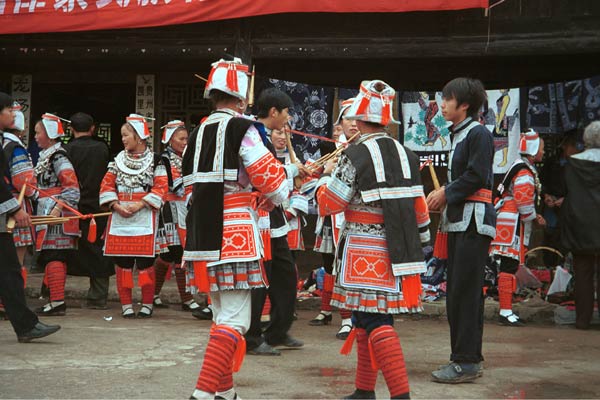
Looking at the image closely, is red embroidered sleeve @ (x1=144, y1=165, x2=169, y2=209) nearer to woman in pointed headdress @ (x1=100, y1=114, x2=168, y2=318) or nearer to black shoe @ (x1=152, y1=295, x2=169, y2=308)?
woman in pointed headdress @ (x1=100, y1=114, x2=168, y2=318)

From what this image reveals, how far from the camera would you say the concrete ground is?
545 cm

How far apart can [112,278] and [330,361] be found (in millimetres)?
6022

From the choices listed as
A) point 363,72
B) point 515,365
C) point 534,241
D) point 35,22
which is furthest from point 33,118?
point 515,365

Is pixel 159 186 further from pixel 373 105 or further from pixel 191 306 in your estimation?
pixel 373 105

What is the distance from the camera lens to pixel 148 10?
10.7m

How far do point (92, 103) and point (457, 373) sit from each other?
10.9m

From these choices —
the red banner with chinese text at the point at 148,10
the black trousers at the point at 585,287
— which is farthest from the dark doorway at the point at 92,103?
the black trousers at the point at 585,287

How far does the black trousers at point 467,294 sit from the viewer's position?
19.2ft

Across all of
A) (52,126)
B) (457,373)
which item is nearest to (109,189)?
(52,126)

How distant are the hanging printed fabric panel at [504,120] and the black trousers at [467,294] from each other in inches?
194

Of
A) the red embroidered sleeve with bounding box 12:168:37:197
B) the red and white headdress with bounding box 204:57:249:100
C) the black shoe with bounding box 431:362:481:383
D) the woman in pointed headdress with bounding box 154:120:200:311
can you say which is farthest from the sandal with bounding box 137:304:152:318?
the red and white headdress with bounding box 204:57:249:100

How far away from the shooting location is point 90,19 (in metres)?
10.8

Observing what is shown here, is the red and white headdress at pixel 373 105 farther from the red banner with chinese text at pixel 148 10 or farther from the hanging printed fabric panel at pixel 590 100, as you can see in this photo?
the hanging printed fabric panel at pixel 590 100

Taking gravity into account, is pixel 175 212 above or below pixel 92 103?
below
